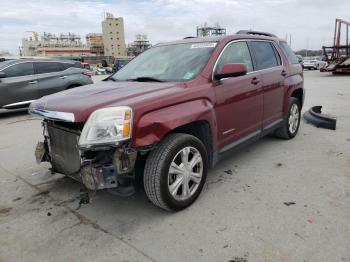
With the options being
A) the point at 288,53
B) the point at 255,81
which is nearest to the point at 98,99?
the point at 255,81

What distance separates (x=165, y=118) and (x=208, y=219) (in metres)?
1.04

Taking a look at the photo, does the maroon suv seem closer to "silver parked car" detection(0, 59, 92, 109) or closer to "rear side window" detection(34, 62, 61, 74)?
"silver parked car" detection(0, 59, 92, 109)

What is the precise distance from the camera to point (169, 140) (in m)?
2.92

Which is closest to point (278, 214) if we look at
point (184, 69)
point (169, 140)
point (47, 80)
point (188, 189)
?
point (188, 189)

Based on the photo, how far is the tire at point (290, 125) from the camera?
5172 mm

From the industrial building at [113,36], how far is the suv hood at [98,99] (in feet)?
388

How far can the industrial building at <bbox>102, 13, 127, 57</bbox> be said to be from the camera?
115875mm

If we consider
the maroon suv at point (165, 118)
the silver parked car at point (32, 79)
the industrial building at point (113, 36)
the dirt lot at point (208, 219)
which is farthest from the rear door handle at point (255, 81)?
the industrial building at point (113, 36)

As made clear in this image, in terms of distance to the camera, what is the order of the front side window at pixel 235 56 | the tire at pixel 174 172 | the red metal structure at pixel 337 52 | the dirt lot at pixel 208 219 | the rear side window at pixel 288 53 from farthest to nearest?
the red metal structure at pixel 337 52
the rear side window at pixel 288 53
the front side window at pixel 235 56
the tire at pixel 174 172
the dirt lot at pixel 208 219

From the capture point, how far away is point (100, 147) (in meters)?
2.60

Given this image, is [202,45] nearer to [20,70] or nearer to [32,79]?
[32,79]

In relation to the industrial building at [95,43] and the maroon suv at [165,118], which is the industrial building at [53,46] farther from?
the maroon suv at [165,118]

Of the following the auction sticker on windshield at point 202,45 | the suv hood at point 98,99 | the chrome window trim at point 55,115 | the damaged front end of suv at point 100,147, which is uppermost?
the auction sticker on windshield at point 202,45

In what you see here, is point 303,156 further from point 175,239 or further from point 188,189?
point 175,239
